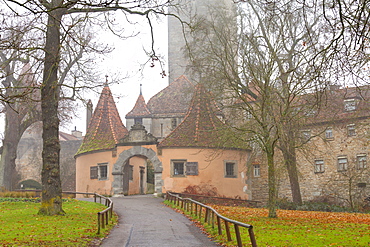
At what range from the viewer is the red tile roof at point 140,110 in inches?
1625

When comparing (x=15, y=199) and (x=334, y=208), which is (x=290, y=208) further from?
(x=15, y=199)

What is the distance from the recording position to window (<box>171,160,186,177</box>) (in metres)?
28.3

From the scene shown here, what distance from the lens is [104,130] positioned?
105 ft

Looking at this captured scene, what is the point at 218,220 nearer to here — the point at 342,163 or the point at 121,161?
the point at 121,161

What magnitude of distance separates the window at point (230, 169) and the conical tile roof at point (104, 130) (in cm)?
722

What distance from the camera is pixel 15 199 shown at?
73.3ft

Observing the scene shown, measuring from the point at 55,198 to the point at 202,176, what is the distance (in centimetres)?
1316

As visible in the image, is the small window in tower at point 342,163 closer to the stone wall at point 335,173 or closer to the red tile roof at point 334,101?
the stone wall at point 335,173

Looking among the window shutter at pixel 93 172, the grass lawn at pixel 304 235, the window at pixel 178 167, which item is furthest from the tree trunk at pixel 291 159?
the window shutter at pixel 93 172

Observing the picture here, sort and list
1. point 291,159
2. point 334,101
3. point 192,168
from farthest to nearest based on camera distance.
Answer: point 192,168 → point 291,159 → point 334,101

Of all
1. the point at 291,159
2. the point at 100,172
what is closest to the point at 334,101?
the point at 291,159

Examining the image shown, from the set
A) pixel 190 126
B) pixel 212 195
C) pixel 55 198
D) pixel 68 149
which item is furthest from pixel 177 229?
pixel 68 149

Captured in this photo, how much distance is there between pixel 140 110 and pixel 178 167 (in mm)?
14337

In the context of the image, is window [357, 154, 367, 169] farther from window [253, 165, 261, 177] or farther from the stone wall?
window [253, 165, 261, 177]
